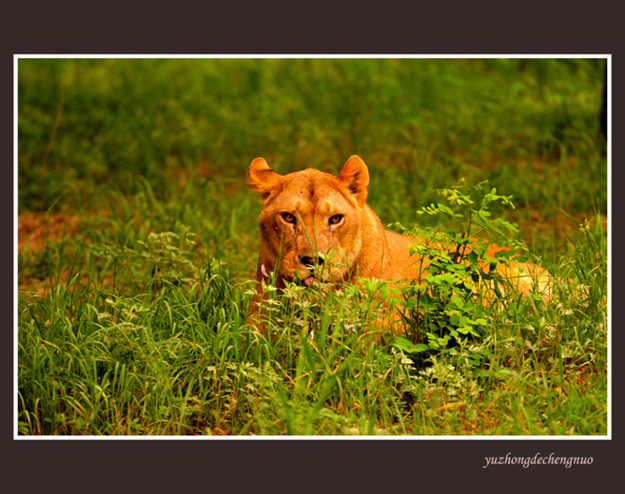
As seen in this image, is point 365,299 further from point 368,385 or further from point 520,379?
point 520,379

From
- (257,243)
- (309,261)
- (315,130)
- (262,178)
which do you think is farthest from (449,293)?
(315,130)

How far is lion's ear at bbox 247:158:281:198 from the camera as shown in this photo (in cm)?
627

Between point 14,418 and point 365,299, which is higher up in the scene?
point 365,299

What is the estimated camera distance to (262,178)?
635 cm

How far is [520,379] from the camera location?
A: 518cm

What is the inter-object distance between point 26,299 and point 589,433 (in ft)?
14.7

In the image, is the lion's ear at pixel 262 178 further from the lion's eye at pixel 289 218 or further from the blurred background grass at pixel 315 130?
the blurred background grass at pixel 315 130

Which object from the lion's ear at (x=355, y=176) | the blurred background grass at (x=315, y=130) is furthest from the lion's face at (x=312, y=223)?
the blurred background grass at (x=315, y=130)

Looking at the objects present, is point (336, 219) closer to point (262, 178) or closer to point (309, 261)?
point (309, 261)

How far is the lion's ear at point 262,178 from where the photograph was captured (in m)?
6.27

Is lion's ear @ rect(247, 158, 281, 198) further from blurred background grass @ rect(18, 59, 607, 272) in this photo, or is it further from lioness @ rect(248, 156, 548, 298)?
blurred background grass @ rect(18, 59, 607, 272)

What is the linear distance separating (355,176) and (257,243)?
2.48 meters

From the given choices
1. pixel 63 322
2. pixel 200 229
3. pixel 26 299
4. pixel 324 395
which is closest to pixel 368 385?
pixel 324 395

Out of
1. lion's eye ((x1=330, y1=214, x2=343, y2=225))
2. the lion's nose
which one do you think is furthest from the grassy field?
lion's eye ((x1=330, y1=214, x2=343, y2=225))
